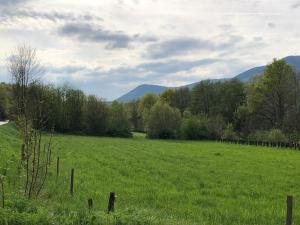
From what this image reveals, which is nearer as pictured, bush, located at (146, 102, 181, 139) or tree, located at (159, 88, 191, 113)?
bush, located at (146, 102, 181, 139)

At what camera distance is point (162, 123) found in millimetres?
105062

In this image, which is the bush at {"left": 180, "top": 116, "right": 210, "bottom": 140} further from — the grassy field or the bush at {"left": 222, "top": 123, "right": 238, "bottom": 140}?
the grassy field

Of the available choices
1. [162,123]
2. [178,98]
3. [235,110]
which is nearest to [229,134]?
[235,110]

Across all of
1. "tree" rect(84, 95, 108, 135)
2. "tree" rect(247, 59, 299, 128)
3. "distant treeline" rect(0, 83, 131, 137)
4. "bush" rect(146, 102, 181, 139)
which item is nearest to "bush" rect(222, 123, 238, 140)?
"tree" rect(247, 59, 299, 128)

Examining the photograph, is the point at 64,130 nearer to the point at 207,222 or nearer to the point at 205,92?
the point at 205,92

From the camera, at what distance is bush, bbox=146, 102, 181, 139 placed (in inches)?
4117

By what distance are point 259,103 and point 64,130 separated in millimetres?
49627

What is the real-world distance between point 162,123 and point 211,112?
2094 cm

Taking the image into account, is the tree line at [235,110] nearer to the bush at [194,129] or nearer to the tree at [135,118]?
the bush at [194,129]

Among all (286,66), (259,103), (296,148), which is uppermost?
(286,66)

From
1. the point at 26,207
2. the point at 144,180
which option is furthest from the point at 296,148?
the point at 26,207

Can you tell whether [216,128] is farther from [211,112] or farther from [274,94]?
[274,94]

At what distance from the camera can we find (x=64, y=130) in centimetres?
10450

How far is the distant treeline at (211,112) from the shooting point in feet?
289
